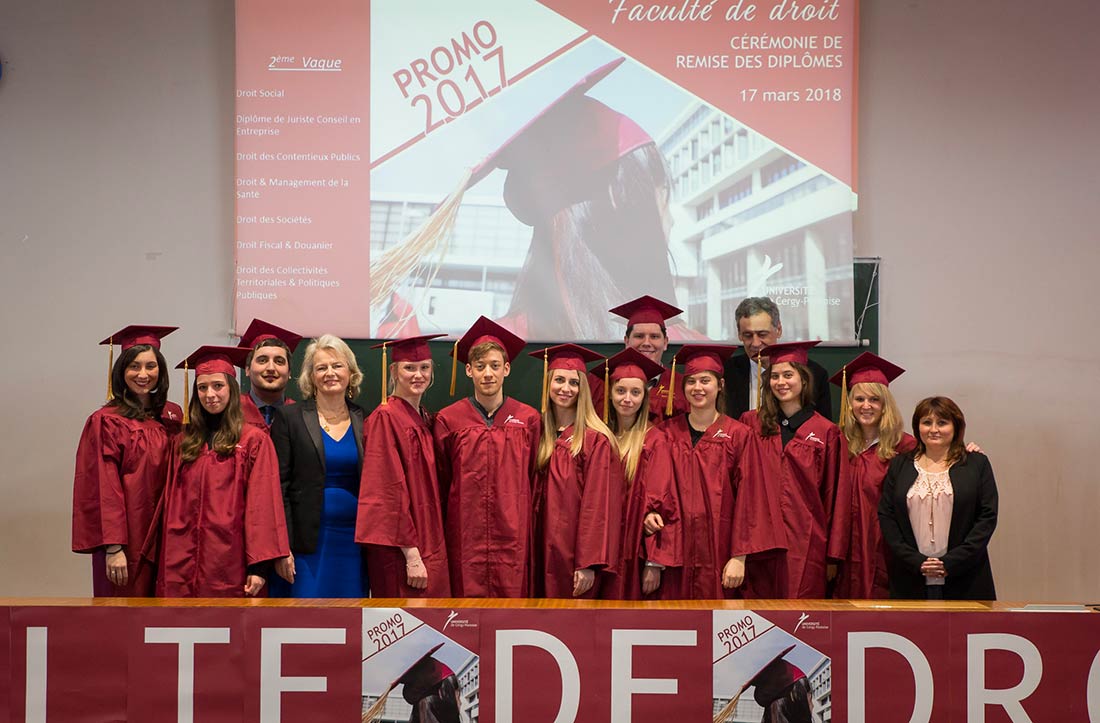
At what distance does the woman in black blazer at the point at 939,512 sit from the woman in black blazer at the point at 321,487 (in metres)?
2.00

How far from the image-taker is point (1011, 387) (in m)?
5.03

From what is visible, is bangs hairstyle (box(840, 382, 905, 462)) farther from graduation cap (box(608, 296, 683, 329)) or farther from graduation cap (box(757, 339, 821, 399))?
graduation cap (box(608, 296, 683, 329))

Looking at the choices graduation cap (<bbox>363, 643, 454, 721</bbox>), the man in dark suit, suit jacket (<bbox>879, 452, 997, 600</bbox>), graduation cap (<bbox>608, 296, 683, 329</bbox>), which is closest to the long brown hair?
graduation cap (<bbox>363, 643, 454, 721</bbox>)

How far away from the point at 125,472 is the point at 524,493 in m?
1.52

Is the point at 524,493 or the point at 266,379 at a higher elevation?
the point at 266,379

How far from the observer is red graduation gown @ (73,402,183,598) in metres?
3.71

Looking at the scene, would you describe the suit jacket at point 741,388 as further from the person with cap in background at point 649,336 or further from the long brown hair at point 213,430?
the long brown hair at point 213,430

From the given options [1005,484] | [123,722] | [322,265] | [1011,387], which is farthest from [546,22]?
[123,722]

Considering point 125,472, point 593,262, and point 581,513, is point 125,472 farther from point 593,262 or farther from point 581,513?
point 593,262

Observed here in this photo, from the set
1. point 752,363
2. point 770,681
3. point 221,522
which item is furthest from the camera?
point 752,363

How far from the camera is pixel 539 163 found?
4.94 meters

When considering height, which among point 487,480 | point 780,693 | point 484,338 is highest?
point 484,338

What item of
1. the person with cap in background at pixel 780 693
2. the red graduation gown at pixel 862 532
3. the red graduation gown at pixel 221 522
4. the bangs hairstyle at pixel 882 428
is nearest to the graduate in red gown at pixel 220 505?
the red graduation gown at pixel 221 522

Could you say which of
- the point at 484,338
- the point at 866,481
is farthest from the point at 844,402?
the point at 484,338
